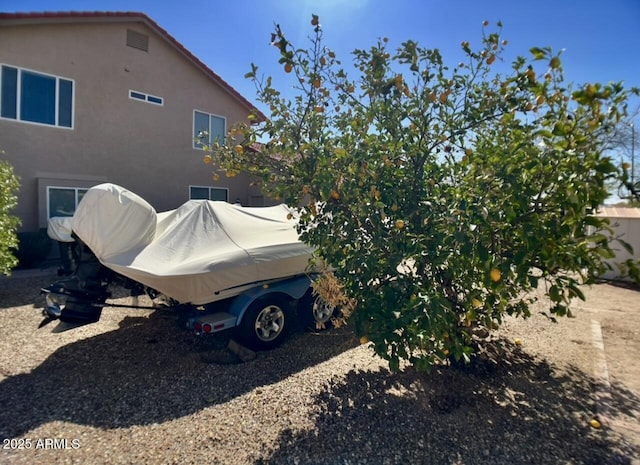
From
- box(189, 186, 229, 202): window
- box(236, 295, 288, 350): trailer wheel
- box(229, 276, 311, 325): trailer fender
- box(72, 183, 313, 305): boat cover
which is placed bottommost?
box(236, 295, 288, 350): trailer wheel

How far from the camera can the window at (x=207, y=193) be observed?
13.4 metres

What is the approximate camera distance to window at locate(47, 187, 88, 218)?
33.7 ft

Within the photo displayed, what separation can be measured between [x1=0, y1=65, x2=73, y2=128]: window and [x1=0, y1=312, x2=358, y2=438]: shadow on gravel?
8.38 m

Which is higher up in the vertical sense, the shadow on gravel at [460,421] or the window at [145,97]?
the window at [145,97]

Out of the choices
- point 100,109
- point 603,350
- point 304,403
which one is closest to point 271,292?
point 304,403

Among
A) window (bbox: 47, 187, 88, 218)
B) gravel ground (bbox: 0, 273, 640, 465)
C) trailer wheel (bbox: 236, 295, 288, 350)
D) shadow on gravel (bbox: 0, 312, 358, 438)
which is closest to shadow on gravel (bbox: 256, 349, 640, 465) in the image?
gravel ground (bbox: 0, 273, 640, 465)

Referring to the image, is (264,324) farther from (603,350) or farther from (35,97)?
(35,97)

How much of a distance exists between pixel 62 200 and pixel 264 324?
30.6ft

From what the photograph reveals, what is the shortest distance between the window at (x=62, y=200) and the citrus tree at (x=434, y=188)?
9.34m

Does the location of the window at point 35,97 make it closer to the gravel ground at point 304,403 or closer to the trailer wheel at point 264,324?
the gravel ground at point 304,403

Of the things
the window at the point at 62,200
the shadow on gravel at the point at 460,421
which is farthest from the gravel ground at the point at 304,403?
the window at the point at 62,200

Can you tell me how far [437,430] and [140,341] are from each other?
13.2ft

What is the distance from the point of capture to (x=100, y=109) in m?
11.1

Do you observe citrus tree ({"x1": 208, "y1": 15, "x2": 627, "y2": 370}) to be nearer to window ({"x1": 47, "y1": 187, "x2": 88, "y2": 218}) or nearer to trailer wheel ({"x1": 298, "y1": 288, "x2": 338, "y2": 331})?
trailer wheel ({"x1": 298, "y1": 288, "x2": 338, "y2": 331})
